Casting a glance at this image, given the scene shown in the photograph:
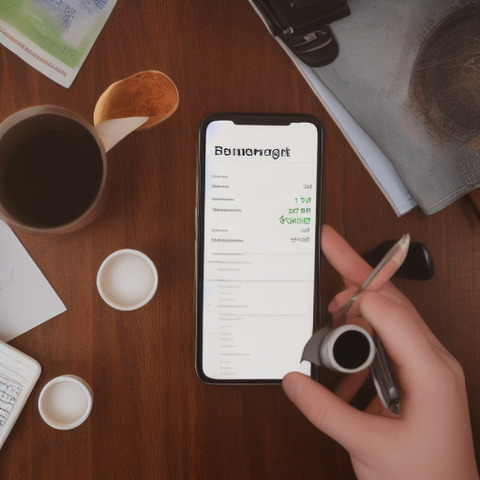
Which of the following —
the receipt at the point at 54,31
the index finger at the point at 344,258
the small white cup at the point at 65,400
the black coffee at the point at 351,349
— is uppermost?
the receipt at the point at 54,31

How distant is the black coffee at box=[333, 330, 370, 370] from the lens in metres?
0.42

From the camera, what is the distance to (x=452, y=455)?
0.45m

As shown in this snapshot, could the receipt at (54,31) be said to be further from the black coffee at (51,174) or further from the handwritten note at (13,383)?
the handwritten note at (13,383)

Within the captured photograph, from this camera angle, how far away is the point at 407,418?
1.47ft

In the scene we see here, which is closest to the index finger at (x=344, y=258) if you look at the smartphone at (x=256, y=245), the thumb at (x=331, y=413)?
the smartphone at (x=256, y=245)

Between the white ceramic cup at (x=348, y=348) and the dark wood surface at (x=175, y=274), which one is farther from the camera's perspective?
the dark wood surface at (x=175, y=274)

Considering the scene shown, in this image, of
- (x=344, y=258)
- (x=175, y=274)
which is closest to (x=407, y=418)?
(x=344, y=258)

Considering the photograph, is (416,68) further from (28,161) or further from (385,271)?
(28,161)

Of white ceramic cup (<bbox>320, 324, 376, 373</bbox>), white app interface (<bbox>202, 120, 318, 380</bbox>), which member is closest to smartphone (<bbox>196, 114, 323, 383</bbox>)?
white app interface (<bbox>202, 120, 318, 380</bbox>)

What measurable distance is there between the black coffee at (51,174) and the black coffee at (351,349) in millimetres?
253

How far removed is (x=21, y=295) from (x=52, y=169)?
0.15m

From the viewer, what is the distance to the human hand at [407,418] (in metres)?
0.44

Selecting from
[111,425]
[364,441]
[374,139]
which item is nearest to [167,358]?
[111,425]

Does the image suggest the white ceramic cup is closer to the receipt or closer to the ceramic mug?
the ceramic mug
